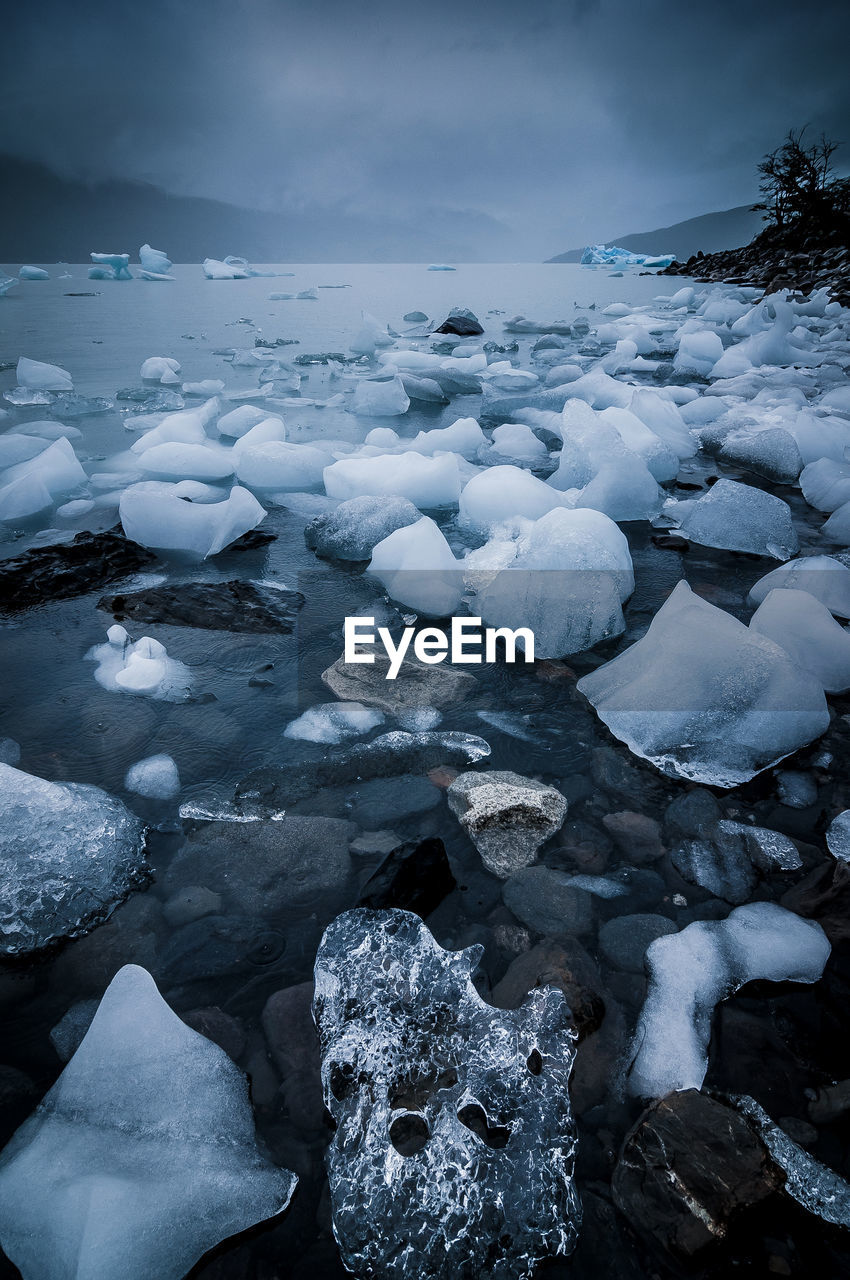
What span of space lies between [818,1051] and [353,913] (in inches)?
36.1

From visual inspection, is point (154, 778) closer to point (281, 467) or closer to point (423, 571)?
point (423, 571)

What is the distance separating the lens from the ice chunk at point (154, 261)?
2580 cm

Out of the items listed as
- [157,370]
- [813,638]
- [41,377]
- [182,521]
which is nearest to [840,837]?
[813,638]

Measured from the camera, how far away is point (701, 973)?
129 cm

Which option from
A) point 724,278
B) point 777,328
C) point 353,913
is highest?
point 724,278

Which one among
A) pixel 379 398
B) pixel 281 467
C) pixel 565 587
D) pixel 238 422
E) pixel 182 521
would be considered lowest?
pixel 565 587

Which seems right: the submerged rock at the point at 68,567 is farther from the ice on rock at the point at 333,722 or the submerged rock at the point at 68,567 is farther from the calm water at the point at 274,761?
the ice on rock at the point at 333,722

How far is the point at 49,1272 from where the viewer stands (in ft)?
2.98

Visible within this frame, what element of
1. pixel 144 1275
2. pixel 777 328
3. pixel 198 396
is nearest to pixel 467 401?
pixel 198 396

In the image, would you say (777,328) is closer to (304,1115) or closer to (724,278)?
(304,1115)

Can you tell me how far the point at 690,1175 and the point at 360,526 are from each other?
2639 millimetres

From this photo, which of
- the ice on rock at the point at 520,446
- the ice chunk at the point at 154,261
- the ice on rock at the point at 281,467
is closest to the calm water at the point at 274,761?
the ice on rock at the point at 281,467

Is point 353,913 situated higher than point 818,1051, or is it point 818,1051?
point 353,913

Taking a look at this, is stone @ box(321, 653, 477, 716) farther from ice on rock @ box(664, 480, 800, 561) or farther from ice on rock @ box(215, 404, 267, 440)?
ice on rock @ box(215, 404, 267, 440)
